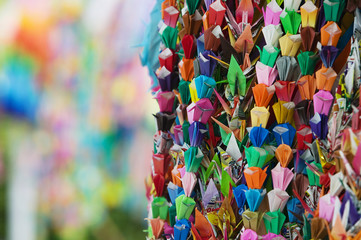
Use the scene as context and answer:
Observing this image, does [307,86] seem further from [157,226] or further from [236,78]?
[157,226]

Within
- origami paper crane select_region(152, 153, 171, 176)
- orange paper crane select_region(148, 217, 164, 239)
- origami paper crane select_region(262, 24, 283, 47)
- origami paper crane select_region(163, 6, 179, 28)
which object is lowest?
orange paper crane select_region(148, 217, 164, 239)

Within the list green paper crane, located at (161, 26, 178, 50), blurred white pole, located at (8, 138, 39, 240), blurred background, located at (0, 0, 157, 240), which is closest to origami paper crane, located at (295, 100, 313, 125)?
green paper crane, located at (161, 26, 178, 50)

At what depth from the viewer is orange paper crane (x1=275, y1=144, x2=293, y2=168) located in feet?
0.74

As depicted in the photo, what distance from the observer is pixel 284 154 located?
0.23 metres

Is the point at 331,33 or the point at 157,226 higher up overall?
the point at 331,33

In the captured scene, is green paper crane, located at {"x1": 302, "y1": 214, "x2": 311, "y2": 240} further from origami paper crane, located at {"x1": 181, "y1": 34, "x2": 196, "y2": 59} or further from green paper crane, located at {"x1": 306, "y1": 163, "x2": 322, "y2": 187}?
origami paper crane, located at {"x1": 181, "y1": 34, "x2": 196, "y2": 59}

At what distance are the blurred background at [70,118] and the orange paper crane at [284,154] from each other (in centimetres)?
99

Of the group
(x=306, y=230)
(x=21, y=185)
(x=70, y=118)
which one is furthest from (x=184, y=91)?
(x=21, y=185)

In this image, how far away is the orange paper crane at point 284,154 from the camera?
0.74 ft

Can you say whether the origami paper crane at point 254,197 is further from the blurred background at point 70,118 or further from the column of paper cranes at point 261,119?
the blurred background at point 70,118

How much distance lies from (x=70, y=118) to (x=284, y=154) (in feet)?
3.62

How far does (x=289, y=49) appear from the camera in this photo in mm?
228

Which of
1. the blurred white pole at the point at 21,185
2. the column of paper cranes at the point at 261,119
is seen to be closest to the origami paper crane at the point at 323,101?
the column of paper cranes at the point at 261,119

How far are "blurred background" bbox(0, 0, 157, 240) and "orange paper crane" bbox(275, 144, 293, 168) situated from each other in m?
0.99
